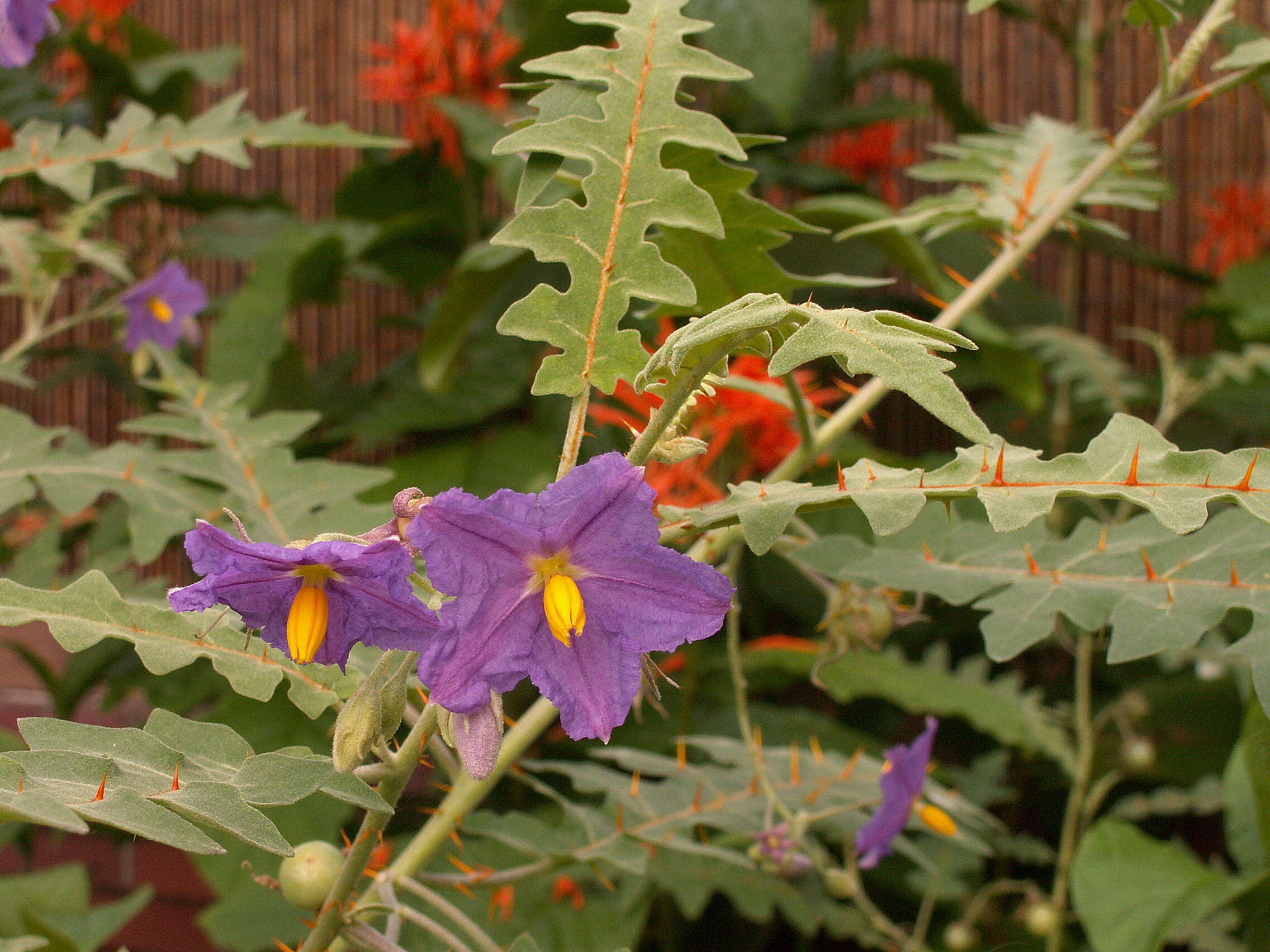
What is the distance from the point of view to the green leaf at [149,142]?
2.24 feet

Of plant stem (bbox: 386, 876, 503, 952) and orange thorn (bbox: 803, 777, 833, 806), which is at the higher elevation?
plant stem (bbox: 386, 876, 503, 952)

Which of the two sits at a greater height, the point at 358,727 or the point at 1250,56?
the point at 1250,56

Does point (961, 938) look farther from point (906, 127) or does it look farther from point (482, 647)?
point (906, 127)

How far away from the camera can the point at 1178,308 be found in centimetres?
185

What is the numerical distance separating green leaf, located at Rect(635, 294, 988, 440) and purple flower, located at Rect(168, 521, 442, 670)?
0.11m

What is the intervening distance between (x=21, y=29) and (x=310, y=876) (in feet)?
1.65

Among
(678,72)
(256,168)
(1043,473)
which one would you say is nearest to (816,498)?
(1043,473)

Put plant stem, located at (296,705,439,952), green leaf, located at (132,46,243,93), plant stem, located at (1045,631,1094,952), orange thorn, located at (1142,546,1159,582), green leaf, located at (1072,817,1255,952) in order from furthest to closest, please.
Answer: green leaf, located at (132,46,243,93) < plant stem, located at (1045,631,1094,952) < green leaf, located at (1072,817,1255,952) < orange thorn, located at (1142,546,1159,582) < plant stem, located at (296,705,439,952)

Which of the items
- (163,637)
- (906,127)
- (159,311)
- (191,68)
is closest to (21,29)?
(163,637)

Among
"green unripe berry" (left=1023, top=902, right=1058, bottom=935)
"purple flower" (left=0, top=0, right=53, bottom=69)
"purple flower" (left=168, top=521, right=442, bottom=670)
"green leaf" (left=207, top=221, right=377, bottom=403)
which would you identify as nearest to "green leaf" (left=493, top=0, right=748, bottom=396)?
"purple flower" (left=168, top=521, right=442, bottom=670)

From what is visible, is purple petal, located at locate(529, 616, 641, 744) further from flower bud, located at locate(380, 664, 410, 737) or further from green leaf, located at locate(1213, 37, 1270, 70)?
green leaf, located at locate(1213, 37, 1270, 70)

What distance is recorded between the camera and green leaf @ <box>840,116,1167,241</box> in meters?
0.67

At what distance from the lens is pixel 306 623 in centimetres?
36

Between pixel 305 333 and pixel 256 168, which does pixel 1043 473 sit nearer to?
pixel 305 333
